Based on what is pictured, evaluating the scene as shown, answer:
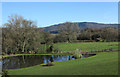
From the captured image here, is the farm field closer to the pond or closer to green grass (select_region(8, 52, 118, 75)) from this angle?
green grass (select_region(8, 52, 118, 75))

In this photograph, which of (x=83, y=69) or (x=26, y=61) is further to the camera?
(x=26, y=61)

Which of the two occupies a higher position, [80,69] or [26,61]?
[80,69]

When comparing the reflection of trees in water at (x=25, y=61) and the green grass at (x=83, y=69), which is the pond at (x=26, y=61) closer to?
the reflection of trees in water at (x=25, y=61)

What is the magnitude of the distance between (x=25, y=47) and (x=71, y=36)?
31.0 meters

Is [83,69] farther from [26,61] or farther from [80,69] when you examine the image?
[26,61]

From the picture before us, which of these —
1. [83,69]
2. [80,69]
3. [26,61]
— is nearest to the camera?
[83,69]

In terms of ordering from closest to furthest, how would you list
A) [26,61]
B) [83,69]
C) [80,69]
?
[83,69] < [80,69] < [26,61]

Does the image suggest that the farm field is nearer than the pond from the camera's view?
Yes

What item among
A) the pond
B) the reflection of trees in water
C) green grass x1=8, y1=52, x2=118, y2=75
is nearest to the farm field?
green grass x1=8, y1=52, x2=118, y2=75

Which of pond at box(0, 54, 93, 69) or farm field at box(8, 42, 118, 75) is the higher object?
farm field at box(8, 42, 118, 75)

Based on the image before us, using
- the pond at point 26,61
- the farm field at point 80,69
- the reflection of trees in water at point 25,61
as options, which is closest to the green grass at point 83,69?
the farm field at point 80,69

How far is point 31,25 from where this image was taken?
48875 millimetres

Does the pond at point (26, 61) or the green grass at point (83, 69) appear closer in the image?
the green grass at point (83, 69)

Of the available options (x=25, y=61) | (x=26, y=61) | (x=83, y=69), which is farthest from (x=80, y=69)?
(x=25, y=61)
